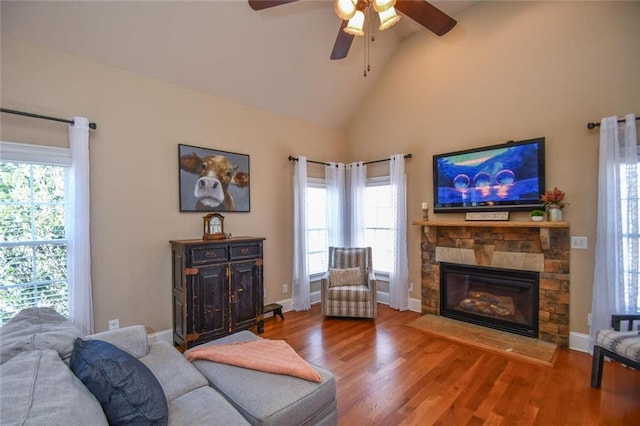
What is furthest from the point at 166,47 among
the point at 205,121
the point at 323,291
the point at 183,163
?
the point at 323,291

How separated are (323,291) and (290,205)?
1431 millimetres

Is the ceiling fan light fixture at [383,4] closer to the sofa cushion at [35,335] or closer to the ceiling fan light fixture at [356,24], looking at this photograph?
the ceiling fan light fixture at [356,24]

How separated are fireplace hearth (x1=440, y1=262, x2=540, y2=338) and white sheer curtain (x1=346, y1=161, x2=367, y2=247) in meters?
1.37

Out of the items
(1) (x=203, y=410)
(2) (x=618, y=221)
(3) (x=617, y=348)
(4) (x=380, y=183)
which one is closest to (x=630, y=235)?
(2) (x=618, y=221)

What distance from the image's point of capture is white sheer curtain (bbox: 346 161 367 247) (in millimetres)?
4801

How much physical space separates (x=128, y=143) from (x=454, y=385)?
3893 millimetres

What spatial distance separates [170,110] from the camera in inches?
131

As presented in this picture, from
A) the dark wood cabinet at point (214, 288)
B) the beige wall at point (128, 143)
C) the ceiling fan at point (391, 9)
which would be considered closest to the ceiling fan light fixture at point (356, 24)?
the ceiling fan at point (391, 9)

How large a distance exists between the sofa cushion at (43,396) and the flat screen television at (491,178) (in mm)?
3943

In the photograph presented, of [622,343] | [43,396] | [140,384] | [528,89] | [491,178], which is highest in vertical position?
[528,89]

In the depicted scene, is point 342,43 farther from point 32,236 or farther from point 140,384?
point 32,236

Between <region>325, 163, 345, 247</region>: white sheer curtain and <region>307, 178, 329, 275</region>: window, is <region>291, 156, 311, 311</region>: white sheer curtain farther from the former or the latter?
<region>325, 163, 345, 247</region>: white sheer curtain

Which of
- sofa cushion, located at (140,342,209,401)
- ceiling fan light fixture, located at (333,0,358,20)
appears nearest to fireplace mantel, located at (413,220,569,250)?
ceiling fan light fixture, located at (333,0,358,20)

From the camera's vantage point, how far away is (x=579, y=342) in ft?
9.91
